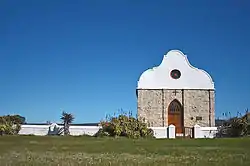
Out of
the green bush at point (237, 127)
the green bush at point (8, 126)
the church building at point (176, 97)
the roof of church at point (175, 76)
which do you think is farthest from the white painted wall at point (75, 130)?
the roof of church at point (175, 76)

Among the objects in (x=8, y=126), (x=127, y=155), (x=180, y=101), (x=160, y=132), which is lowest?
(x=127, y=155)

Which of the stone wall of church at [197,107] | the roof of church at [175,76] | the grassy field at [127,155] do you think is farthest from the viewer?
the roof of church at [175,76]

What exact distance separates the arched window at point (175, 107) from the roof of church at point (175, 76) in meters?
1.19

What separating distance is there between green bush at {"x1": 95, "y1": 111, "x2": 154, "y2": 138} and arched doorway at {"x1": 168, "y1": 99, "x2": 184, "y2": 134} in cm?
487

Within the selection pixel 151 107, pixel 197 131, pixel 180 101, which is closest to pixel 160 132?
pixel 197 131

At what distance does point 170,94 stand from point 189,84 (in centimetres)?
177

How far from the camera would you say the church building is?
32750 mm

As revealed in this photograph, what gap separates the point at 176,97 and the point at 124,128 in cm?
736

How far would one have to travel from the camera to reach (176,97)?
33.1 meters

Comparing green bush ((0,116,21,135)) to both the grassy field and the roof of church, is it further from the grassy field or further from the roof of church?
the grassy field

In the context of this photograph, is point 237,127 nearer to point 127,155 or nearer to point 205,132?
point 205,132

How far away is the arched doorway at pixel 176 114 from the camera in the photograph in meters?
33.0

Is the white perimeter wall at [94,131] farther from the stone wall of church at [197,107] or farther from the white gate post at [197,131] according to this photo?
the stone wall of church at [197,107]

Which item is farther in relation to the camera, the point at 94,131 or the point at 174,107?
the point at 174,107
